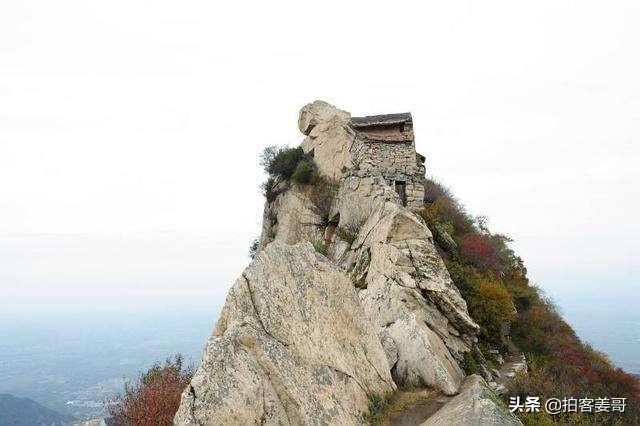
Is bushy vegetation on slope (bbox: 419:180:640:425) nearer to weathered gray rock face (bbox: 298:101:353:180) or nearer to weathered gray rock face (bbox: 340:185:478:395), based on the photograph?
weathered gray rock face (bbox: 340:185:478:395)

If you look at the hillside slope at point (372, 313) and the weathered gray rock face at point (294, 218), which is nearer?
the hillside slope at point (372, 313)

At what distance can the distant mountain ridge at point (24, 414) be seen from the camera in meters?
121

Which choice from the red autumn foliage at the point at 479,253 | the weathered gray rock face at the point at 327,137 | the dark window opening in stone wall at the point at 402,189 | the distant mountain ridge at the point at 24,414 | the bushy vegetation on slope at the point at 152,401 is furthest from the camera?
the distant mountain ridge at the point at 24,414

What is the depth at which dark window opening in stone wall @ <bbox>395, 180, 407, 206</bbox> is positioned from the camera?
23.7 meters

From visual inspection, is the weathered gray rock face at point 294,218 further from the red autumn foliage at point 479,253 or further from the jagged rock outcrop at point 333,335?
the red autumn foliage at point 479,253

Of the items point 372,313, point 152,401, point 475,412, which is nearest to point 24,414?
point 152,401

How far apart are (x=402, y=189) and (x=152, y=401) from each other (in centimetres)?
1569

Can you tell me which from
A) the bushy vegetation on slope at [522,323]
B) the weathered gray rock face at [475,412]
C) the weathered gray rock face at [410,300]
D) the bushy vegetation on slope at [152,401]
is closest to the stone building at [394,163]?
the bushy vegetation on slope at [522,323]

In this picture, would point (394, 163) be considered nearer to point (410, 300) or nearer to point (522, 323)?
point (522, 323)

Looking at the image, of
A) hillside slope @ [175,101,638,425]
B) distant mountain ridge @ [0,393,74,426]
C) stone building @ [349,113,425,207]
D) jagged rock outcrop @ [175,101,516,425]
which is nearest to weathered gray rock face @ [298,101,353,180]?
hillside slope @ [175,101,638,425]

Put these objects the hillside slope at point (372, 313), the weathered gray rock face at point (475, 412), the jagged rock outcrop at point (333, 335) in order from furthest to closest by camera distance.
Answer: the hillside slope at point (372, 313)
the jagged rock outcrop at point (333, 335)
the weathered gray rock face at point (475, 412)

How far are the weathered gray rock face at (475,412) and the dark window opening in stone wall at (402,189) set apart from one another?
14377 mm

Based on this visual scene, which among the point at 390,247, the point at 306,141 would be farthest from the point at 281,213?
the point at 390,247

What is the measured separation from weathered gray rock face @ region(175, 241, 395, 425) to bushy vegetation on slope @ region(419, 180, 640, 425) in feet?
20.5
